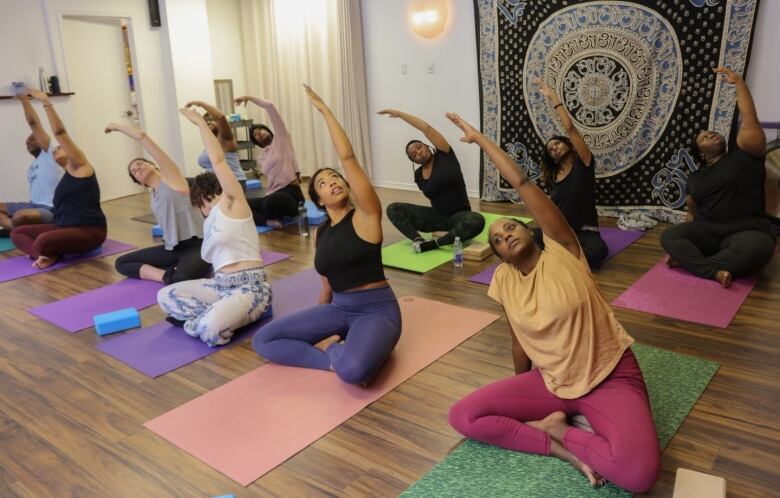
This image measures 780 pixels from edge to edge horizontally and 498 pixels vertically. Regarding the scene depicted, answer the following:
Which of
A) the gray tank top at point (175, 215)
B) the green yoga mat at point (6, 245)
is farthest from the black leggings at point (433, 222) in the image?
the green yoga mat at point (6, 245)

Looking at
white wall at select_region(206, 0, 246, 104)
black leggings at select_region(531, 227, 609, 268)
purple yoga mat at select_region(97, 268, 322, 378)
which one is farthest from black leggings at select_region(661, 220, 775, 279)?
white wall at select_region(206, 0, 246, 104)

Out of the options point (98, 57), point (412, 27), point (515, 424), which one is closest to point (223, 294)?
point (515, 424)

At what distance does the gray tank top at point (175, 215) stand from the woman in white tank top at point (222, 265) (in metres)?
0.68

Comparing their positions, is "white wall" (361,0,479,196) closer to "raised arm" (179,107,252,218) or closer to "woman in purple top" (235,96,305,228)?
"woman in purple top" (235,96,305,228)

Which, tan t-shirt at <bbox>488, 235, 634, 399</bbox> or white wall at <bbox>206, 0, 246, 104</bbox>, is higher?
white wall at <bbox>206, 0, 246, 104</bbox>

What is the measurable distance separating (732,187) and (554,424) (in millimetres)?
2272

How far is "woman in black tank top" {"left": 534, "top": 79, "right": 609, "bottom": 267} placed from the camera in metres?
3.90

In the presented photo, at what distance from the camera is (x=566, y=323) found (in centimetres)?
189

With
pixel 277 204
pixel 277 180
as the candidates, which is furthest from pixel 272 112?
→ pixel 277 204

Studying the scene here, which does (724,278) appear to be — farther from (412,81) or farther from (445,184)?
(412,81)

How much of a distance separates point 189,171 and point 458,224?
4030mm

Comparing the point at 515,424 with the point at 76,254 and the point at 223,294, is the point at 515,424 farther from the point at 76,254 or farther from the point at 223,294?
the point at 76,254

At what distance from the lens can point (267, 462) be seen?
82.9 inches

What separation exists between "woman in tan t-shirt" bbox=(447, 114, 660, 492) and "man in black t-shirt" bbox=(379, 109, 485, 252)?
88.3 inches
